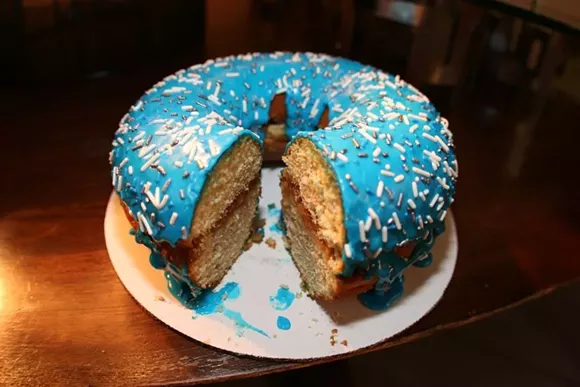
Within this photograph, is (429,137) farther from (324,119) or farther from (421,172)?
(324,119)

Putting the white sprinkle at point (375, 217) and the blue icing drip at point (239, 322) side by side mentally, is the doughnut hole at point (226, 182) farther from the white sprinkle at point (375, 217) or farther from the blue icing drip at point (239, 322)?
the white sprinkle at point (375, 217)

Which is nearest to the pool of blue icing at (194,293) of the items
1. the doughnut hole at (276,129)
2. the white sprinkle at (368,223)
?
the white sprinkle at (368,223)

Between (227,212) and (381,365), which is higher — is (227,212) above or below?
above

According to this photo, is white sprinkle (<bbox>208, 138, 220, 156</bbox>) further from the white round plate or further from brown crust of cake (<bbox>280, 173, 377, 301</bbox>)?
A: the white round plate

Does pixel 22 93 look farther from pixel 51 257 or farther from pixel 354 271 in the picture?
pixel 354 271

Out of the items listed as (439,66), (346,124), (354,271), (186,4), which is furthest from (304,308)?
(186,4)

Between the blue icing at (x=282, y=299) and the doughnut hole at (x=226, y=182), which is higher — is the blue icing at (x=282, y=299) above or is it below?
below

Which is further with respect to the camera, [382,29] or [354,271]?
[382,29]

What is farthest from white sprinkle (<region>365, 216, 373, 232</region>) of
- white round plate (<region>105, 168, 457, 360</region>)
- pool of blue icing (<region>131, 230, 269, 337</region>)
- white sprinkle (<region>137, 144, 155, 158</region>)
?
white sprinkle (<region>137, 144, 155, 158</region>)
